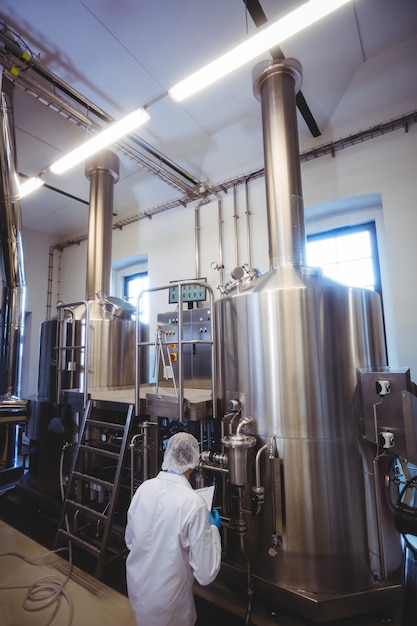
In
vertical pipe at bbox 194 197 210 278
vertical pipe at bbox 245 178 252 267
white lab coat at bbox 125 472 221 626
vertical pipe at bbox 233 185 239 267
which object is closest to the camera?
white lab coat at bbox 125 472 221 626

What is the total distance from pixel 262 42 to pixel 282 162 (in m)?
0.80

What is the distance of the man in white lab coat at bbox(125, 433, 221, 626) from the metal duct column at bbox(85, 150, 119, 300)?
3106mm

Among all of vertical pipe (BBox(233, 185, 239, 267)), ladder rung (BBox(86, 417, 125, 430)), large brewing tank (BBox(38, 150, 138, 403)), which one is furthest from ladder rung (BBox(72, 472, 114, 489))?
vertical pipe (BBox(233, 185, 239, 267))

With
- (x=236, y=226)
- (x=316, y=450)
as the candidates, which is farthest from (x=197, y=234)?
(x=316, y=450)

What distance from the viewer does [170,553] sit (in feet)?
4.64

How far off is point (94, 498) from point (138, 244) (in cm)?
400

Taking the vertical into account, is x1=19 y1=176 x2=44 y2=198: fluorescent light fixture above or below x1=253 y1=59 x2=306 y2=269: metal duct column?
above

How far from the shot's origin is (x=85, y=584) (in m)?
2.22

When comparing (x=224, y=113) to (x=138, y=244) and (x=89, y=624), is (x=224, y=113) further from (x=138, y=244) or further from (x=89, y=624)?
(x=89, y=624)

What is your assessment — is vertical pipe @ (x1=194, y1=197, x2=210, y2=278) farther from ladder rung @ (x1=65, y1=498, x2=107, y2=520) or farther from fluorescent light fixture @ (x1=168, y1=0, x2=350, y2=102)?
ladder rung @ (x1=65, y1=498, x2=107, y2=520)

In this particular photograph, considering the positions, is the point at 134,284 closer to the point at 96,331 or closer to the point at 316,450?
the point at 96,331

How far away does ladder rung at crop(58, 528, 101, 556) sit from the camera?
233cm

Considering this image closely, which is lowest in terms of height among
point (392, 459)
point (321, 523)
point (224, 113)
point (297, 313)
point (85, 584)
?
point (85, 584)

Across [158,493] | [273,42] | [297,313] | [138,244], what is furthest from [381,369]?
[138,244]
